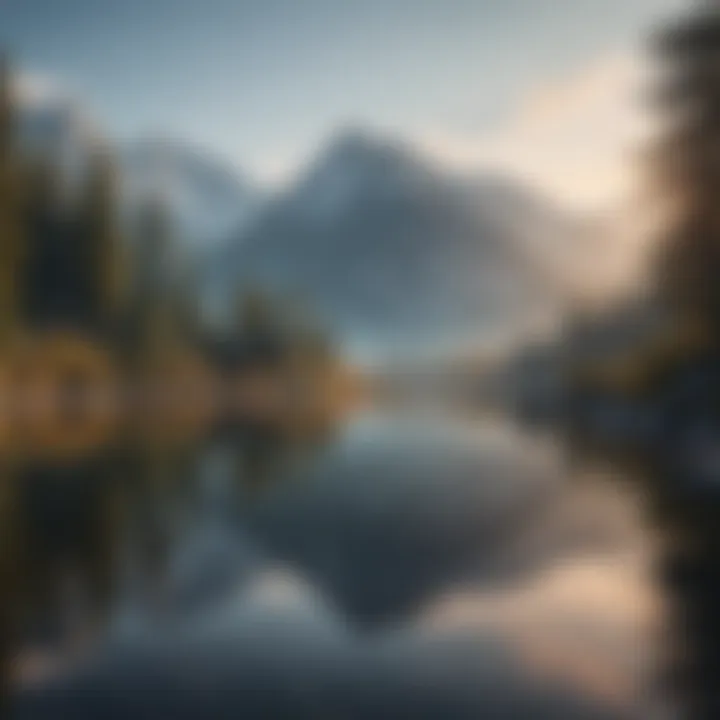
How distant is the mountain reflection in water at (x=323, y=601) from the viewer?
4.84 meters

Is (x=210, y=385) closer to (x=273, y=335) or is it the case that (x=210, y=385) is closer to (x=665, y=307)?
(x=273, y=335)

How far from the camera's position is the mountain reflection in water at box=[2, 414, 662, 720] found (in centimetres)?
484

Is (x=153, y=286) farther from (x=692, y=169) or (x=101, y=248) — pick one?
(x=692, y=169)

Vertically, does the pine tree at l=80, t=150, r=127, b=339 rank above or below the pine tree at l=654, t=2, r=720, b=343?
above

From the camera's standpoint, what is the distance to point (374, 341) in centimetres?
3822

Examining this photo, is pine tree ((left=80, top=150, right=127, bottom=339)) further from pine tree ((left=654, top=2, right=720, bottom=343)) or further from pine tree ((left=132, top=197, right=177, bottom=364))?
pine tree ((left=654, top=2, right=720, bottom=343))

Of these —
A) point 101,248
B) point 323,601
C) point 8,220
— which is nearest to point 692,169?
point 323,601

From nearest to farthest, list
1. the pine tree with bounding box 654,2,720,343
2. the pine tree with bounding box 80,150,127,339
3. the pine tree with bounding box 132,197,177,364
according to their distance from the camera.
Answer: the pine tree with bounding box 654,2,720,343, the pine tree with bounding box 80,150,127,339, the pine tree with bounding box 132,197,177,364

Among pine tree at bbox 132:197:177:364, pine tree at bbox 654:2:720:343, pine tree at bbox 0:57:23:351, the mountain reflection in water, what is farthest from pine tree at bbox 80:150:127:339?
the mountain reflection in water

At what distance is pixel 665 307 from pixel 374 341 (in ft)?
57.0

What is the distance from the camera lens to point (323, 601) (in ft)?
22.9

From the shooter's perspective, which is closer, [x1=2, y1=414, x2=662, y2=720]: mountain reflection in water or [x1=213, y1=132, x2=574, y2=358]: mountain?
[x1=2, y1=414, x2=662, y2=720]: mountain reflection in water

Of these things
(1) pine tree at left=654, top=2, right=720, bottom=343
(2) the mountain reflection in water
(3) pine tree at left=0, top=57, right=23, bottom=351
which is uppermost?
(3) pine tree at left=0, top=57, right=23, bottom=351

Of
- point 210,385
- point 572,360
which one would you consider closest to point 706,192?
point 572,360
